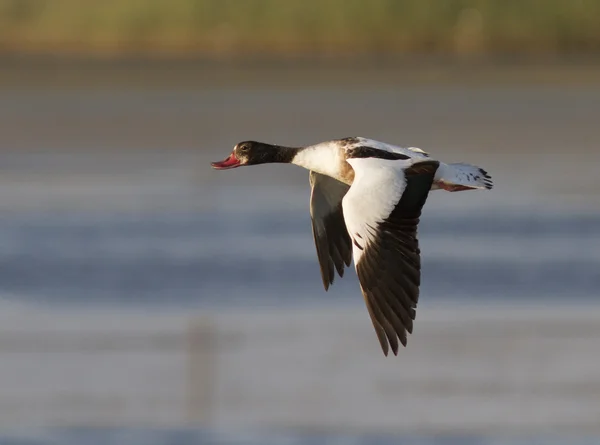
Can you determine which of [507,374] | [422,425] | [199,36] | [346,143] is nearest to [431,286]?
[507,374]

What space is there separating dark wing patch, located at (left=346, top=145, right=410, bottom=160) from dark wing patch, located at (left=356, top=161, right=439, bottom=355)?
36cm

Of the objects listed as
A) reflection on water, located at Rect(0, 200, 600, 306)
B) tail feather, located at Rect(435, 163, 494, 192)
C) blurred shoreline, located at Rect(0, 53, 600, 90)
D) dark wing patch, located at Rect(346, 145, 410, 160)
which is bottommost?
reflection on water, located at Rect(0, 200, 600, 306)

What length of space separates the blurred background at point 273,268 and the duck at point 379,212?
113 centimetres

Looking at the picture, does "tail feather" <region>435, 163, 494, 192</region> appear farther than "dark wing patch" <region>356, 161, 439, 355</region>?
Yes

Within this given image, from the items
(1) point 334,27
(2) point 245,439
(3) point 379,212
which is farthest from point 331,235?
(1) point 334,27

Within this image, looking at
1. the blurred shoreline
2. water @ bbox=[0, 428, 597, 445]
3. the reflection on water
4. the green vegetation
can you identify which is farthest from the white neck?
the green vegetation

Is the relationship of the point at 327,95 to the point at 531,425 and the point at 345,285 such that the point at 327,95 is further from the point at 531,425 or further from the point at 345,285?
the point at 531,425

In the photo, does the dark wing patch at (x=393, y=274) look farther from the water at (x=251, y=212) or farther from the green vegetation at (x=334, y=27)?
the green vegetation at (x=334, y=27)

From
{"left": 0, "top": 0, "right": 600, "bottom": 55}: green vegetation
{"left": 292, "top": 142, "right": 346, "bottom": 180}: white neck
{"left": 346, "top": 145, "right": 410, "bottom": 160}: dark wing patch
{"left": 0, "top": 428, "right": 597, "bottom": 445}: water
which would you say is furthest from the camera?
{"left": 0, "top": 0, "right": 600, "bottom": 55}: green vegetation

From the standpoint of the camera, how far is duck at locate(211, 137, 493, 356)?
26.8 ft

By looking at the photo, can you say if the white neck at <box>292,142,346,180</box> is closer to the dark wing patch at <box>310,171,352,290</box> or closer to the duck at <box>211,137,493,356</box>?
the duck at <box>211,137,493,356</box>

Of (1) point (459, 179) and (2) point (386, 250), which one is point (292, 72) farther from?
(2) point (386, 250)

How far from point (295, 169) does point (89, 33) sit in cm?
1713

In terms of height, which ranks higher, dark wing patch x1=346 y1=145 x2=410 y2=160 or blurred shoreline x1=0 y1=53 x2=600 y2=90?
dark wing patch x1=346 y1=145 x2=410 y2=160
